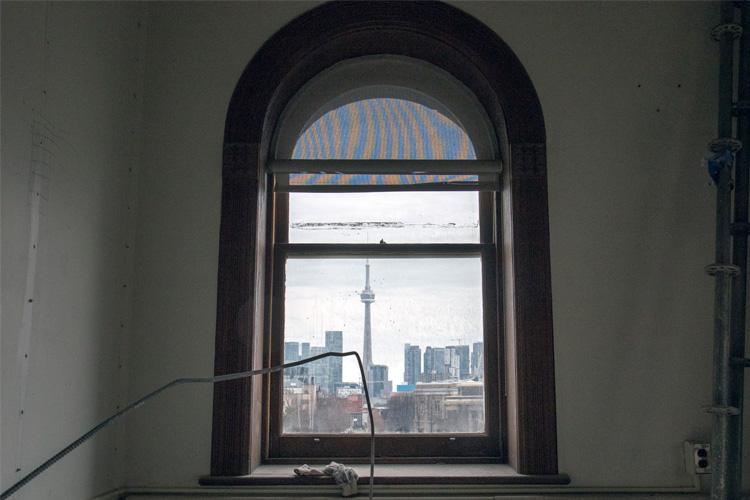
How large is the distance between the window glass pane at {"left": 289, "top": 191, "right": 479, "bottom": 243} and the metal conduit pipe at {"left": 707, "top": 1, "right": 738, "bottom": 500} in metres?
0.89

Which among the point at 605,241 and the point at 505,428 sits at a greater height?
the point at 605,241

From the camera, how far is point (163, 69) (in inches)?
108

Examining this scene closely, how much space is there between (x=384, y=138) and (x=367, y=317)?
738mm

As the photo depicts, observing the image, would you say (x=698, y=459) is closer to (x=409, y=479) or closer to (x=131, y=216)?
(x=409, y=479)

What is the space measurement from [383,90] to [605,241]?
1088mm

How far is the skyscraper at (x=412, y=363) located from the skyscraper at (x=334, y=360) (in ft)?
0.84

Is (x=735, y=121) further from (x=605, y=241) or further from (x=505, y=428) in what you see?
(x=505, y=428)

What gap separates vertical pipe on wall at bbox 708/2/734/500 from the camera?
7.59 ft

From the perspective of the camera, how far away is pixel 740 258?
244 centimetres

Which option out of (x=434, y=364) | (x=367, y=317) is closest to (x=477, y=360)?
(x=434, y=364)

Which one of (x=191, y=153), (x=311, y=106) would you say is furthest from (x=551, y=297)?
(x=191, y=153)

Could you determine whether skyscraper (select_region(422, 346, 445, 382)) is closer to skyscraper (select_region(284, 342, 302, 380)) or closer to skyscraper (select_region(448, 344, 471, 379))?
skyscraper (select_region(448, 344, 471, 379))

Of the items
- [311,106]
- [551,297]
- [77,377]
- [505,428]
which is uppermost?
[311,106]


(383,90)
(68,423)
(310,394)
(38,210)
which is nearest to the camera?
(38,210)
